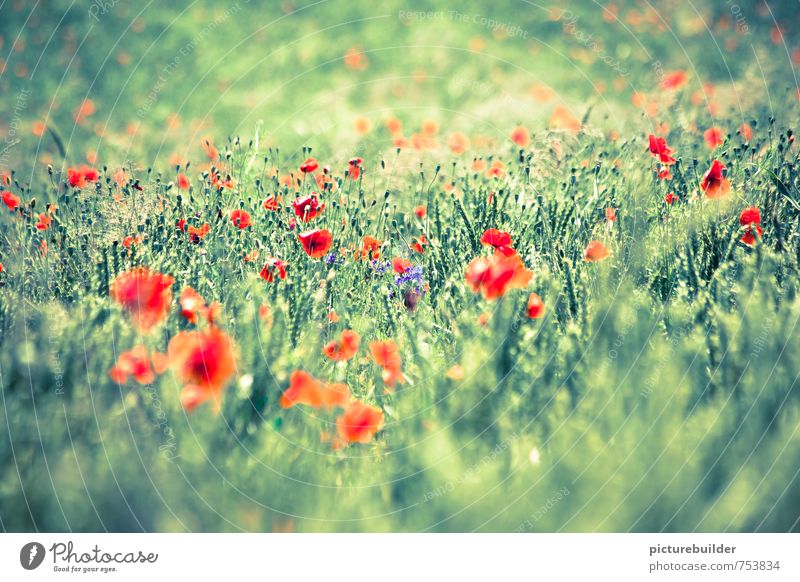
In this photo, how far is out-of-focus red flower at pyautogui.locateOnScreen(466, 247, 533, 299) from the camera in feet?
7.09

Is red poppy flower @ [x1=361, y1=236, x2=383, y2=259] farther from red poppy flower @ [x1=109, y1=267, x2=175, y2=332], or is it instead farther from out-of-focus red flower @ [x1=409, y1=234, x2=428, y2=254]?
red poppy flower @ [x1=109, y1=267, x2=175, y2=332]

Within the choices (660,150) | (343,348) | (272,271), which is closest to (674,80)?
(660,150)

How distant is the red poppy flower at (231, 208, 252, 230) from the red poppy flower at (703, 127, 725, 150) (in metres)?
1.94

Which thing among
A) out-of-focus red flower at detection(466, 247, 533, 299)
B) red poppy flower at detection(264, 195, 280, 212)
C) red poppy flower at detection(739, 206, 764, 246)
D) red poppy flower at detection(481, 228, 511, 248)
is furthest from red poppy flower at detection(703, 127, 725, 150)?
red poppy flower at detection(264, 195, 280, 212)

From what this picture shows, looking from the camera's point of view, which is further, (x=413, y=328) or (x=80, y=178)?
(x=80, y=178)

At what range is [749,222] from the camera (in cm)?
248

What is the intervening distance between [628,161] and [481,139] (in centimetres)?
113

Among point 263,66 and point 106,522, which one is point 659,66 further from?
point 106,522

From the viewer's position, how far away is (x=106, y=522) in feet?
6.74

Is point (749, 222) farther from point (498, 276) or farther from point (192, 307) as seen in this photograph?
point (192, 307)

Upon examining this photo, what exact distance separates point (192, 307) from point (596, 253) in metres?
1.31

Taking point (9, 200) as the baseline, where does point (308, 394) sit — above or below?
below
